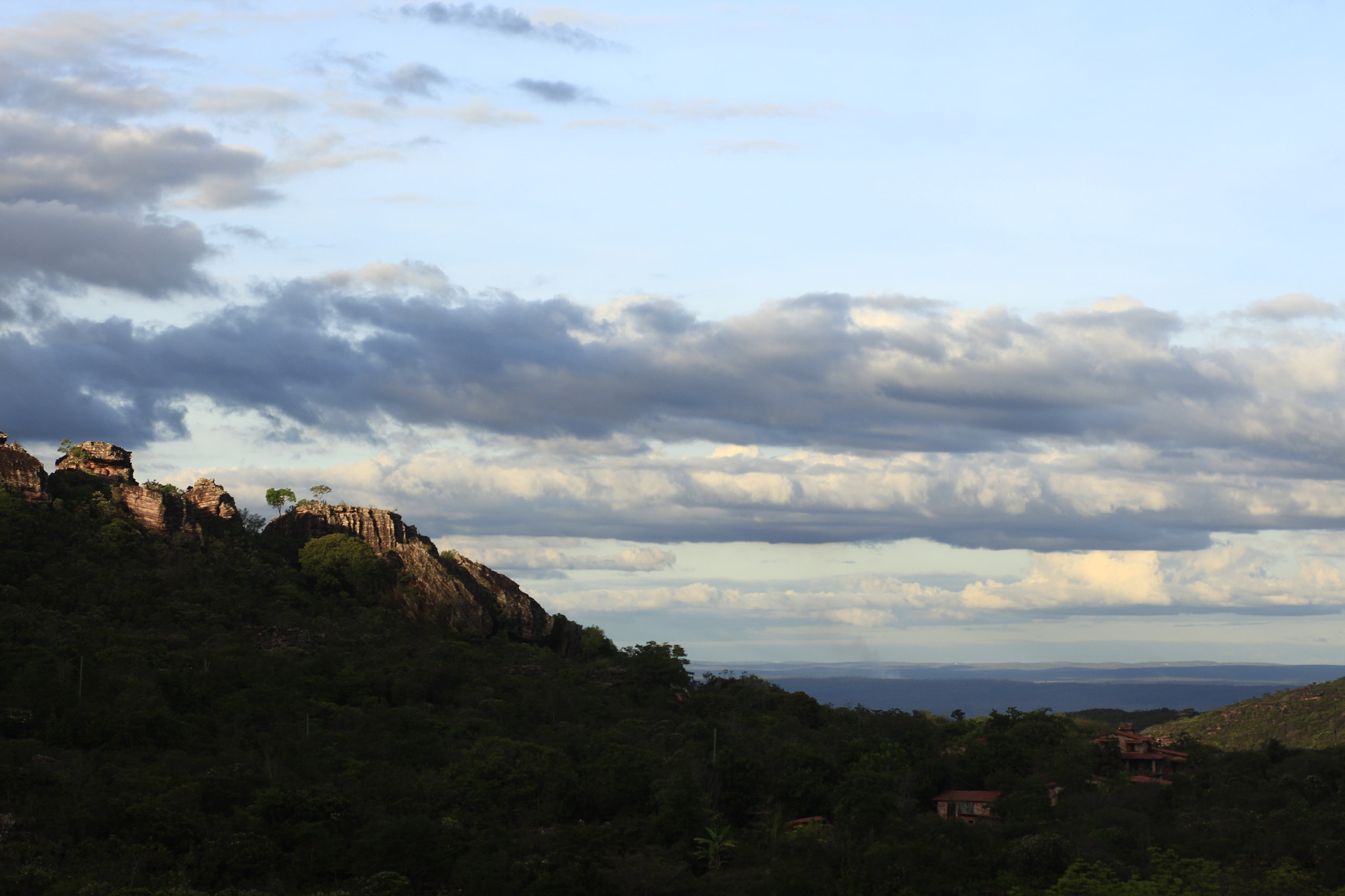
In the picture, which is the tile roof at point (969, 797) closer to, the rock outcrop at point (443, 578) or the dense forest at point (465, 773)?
the dense forest at point (465, 773)

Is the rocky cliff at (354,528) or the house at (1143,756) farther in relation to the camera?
the rocky cliff at (354,528)

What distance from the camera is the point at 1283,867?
195 ft

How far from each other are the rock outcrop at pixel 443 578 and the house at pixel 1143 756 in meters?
57.5

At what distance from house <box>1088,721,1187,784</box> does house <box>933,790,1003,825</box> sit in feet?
53.3

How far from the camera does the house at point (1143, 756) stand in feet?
316

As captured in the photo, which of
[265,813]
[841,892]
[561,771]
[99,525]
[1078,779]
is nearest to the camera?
[841,892]

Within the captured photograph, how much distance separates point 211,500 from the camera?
431 ft

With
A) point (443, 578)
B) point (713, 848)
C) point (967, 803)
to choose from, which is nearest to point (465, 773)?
point (713, 848)

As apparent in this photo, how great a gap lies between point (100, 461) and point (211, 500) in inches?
454

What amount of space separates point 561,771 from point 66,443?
7731 centimetres

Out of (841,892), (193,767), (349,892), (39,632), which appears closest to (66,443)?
(39,632)

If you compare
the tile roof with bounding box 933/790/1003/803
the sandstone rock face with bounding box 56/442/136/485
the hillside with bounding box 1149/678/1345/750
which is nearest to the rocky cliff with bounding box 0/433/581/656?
the sandstone rock face with bounding box 56/442/136/485

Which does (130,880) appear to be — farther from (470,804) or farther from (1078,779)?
(1078,779)

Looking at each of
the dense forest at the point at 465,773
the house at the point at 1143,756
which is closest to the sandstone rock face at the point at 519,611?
the dense forest at the point at 465,773
